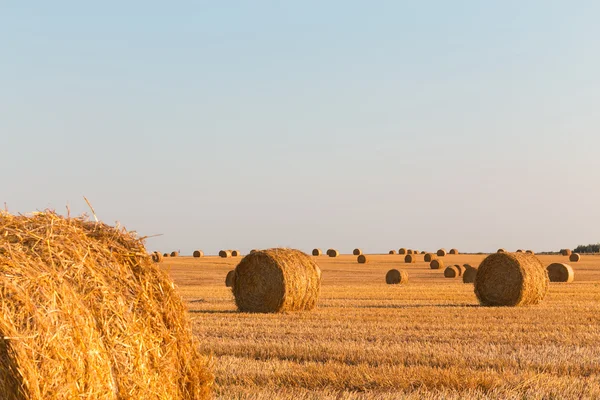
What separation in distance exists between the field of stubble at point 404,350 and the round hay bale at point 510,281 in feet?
1.97

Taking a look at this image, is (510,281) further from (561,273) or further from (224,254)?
(224,254)

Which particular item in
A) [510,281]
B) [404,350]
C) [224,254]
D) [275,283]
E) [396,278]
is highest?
[224,254]

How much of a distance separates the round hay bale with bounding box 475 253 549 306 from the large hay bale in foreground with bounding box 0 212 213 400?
51.0ft

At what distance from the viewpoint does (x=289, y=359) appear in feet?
35.6

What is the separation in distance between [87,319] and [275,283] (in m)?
13.1

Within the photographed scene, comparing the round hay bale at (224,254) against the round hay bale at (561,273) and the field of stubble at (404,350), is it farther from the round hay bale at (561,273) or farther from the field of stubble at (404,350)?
the field of stubble at (404,350)

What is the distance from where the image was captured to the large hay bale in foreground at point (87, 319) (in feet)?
17.1

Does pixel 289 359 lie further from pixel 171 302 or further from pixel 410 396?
pixel 171 302

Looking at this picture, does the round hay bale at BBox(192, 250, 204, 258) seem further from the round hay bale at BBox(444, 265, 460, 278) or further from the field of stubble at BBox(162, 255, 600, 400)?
the field of stubble at BBox(162, 255, 600, 400)

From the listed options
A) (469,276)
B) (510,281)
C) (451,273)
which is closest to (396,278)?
(469,276)

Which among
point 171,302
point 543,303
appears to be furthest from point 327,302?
point 171,302

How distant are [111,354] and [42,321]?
0.76 metres

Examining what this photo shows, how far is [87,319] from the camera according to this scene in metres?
5.68

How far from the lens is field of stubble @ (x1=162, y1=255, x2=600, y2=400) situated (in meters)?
8.53
